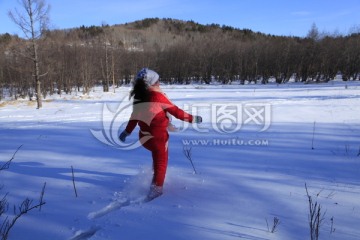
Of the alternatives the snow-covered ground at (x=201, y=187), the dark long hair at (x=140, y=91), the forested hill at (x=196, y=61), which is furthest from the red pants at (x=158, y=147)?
the forested hill at (x=196, y=61)

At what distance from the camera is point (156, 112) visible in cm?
394

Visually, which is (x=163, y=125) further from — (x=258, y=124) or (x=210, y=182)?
(x=258, y=124)

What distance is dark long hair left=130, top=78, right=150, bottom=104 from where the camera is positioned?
3.93 meters

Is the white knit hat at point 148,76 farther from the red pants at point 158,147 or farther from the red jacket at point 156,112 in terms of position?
the red pants at point 158,147

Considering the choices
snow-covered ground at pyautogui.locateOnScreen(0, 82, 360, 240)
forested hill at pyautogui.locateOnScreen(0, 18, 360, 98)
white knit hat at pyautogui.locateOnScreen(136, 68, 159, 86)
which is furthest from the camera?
forested hill at pyautogui.locateOnScreen(0, 18, 360, 98)

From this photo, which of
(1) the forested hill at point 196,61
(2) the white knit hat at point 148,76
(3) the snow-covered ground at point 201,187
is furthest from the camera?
(1) the forested hill at point 196,61

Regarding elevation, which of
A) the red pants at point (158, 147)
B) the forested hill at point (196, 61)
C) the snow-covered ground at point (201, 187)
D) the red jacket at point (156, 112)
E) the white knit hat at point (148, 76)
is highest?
the forested hill at point (196, 61)

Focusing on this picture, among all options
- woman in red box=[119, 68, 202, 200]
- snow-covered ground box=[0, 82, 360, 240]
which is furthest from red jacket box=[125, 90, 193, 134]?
snow-covered ground box=[0, 82, 360, 240]

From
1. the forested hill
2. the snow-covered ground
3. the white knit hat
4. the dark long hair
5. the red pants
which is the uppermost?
the forested hill

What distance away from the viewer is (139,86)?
396 cm

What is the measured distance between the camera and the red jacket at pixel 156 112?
3.94m

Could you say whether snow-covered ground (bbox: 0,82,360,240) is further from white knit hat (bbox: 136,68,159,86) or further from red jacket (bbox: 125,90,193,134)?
white knit hat (bbox: 136,68,159,86)

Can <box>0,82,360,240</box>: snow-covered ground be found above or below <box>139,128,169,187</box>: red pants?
below

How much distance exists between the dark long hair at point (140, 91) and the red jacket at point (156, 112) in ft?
0.17
